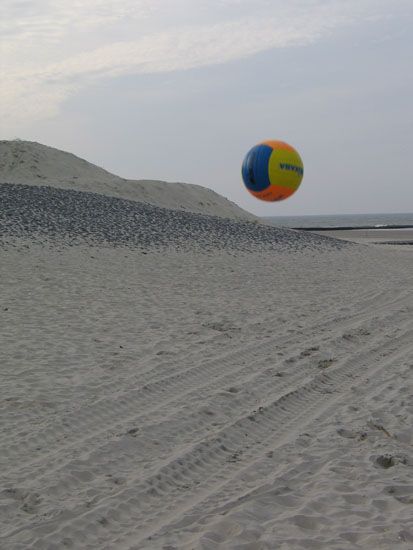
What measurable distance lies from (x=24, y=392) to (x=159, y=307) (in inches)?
197

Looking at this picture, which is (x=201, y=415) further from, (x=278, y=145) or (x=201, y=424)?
(x=278, y=145)

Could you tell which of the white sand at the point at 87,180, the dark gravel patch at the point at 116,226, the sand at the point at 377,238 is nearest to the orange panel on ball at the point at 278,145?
the dark gravel patch at the point at 116,226

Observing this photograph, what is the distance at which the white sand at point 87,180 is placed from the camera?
112 feet

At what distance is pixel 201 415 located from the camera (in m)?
5.80

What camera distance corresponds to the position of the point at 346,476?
458 cm

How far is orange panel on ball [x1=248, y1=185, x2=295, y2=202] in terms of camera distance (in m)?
11.0

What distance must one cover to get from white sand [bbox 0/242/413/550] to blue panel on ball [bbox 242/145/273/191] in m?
2.16

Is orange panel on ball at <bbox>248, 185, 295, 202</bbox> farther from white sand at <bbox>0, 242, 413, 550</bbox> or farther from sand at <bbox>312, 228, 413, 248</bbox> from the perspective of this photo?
sand at <bbox>312, 228, 413, 248</bbox>

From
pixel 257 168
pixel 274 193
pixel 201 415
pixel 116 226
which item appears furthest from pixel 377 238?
pixel 201 415

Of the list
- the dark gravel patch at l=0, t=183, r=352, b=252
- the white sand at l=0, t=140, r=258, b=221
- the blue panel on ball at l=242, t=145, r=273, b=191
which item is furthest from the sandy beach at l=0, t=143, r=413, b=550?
the white sand at l=0, t=140, r=258, b=221

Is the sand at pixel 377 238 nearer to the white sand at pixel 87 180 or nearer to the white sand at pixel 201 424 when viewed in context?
the white sand at pixel 87 180

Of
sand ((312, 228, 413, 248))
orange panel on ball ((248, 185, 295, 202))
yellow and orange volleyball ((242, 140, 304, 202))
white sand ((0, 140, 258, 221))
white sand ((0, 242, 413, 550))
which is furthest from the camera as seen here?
sand ((312, 228, 413, 248))

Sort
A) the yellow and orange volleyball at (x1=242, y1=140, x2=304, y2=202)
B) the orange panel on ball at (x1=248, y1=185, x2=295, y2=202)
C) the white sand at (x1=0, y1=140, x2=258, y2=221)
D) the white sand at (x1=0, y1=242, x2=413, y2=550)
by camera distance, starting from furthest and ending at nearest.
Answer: the white sand at (x1=0, y1=140, x2=258, y2=221)
the orange panel on ball at (x1=248, y1=185, x2=295, y2=202)
the yellow and orange volleyball at (x1=242, y1=140, x2=304, y2=202)
the white sand at (x1=0, y1=242, x2=413, y2=550)

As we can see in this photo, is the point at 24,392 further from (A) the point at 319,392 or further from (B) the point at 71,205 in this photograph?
(B) the point at 71,205
